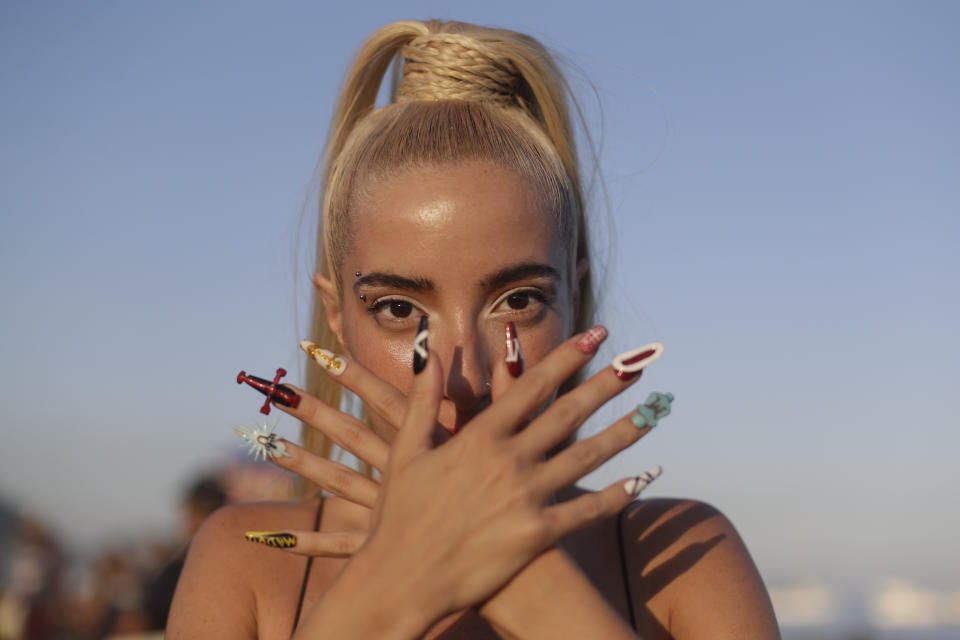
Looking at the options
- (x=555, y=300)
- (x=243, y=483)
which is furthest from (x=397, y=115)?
(x=243, y=483)

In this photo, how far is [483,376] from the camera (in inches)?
96.7

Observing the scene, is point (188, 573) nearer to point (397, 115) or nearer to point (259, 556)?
point (259, 556)

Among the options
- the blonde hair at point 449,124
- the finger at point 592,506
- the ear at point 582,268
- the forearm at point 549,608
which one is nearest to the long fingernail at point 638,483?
the finger at point 592,506

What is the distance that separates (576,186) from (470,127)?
529 mm

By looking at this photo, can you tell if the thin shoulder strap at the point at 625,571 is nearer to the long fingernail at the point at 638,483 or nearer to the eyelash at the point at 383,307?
the long fingernail at the point at 638,483

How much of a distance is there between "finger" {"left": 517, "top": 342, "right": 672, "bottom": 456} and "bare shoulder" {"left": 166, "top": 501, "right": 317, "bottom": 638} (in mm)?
1248

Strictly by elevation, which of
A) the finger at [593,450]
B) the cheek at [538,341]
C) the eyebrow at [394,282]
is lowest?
the finger at [593,450]

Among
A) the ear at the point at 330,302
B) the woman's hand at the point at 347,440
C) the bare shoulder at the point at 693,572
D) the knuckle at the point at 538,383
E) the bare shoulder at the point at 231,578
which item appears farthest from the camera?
the ear at the point at 330,302

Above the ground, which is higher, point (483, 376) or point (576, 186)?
point (576, 186)

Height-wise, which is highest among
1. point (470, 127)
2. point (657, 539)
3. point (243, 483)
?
point (470, 127)

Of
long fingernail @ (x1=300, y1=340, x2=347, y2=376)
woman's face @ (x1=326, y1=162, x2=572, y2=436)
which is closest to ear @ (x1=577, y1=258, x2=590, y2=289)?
woman's face @ (x1=326, y1=162, x2=572, y2=436)

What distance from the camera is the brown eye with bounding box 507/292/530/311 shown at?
2604 mm

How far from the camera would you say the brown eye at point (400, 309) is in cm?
260

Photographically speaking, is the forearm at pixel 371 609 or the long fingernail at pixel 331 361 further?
the long fingernail at pixel 331 361
